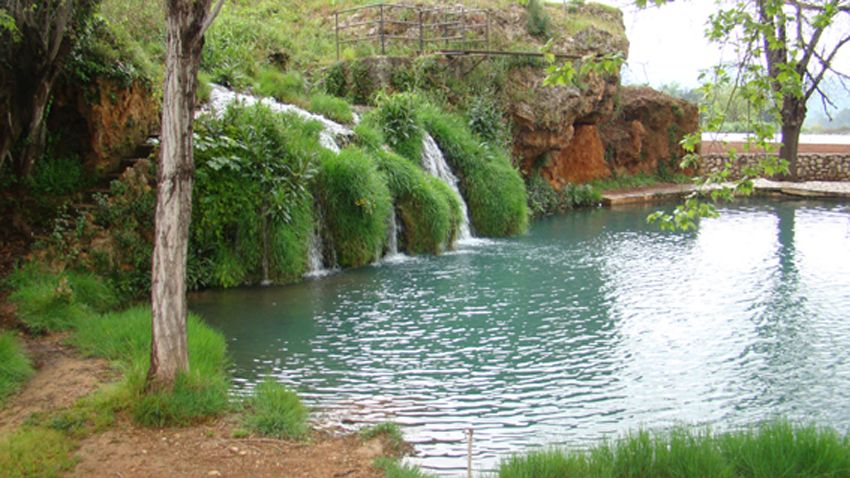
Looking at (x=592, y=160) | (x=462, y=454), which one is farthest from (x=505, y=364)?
(x=592, y=160)

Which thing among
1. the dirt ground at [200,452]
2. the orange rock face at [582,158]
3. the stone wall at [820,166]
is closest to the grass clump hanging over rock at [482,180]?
the orange rock face at [582,158]

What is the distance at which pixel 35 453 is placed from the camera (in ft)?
15.4

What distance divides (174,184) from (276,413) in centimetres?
173

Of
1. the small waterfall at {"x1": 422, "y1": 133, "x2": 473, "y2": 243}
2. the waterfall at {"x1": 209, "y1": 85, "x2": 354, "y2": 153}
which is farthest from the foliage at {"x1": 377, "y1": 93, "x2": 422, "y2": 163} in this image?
the waterfall at {"x1": 209, "y1": 85, "x2": 354, "y2": 153}

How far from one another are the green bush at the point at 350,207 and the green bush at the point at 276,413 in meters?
6.30

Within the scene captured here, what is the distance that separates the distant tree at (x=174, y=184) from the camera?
520 centimetres

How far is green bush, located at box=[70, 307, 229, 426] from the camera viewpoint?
532 centimetres

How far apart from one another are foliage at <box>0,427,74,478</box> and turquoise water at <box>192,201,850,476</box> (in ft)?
6.15

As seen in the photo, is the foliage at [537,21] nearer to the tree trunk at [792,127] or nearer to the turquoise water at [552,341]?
the tree trunk at [792,127]

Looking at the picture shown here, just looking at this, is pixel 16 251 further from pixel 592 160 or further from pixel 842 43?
pixel 842 43

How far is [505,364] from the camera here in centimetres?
747

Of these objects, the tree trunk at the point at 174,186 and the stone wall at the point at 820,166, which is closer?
the tree trunk at the point at 174,186

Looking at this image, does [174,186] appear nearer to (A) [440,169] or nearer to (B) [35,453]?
(B) [35,453]

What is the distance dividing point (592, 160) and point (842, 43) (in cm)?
738
